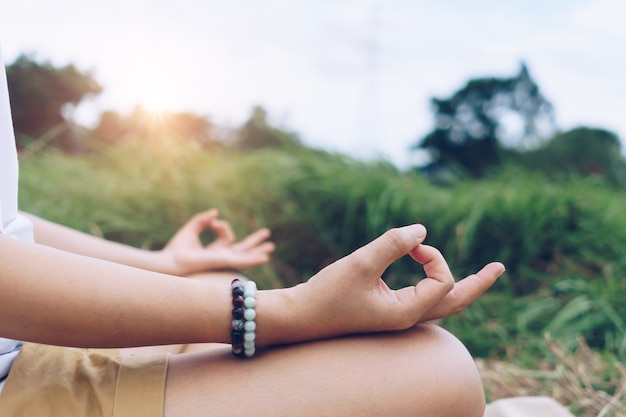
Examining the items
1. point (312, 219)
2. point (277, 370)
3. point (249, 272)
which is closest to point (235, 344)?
point (277, 370)

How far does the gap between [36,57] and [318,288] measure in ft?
12.8

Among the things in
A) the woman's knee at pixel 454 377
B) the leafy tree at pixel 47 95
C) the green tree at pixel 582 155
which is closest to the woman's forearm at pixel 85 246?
the woman's knee at pixel 454 377

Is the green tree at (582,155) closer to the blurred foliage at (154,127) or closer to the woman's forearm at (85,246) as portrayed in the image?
the blurred foliage at (154,127)

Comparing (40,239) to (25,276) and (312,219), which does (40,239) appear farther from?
(312,219)

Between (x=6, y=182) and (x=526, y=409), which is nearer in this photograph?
(x=6, y=182)

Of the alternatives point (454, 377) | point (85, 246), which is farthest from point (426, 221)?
point (454, 377)

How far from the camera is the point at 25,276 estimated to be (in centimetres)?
62

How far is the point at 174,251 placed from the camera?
1.31 m

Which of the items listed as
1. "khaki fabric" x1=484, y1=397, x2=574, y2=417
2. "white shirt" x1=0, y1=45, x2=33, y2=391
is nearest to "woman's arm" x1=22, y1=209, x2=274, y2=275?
"white shirt" x1=0, y1=45, x2=33, y2=391

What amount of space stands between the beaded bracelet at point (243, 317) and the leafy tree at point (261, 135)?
228cm

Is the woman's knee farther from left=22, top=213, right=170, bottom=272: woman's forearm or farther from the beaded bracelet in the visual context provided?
left=22, top=213, right=170, bottom=272: woman's forearm

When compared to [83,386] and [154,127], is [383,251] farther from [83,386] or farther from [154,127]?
[154,127]

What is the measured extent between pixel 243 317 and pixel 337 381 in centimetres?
14

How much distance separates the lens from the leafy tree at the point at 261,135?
3045 millimetres
